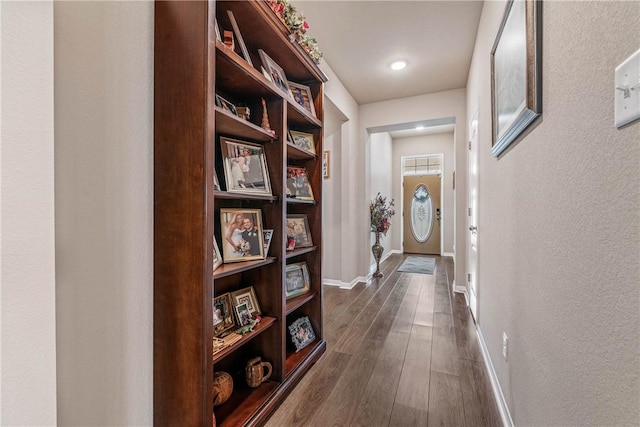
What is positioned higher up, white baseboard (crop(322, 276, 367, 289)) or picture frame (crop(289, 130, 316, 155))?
picture frame (crop(289, 130, 316, 155))

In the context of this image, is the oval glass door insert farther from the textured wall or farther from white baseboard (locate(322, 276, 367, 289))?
white baseboard (locate(322, 276, 367, 289))

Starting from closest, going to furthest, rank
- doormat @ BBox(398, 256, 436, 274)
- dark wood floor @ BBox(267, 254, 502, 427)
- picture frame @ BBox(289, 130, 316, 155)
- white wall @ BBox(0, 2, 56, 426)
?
white wall @ BBox(0, 2, 56, 426) → dark wood floor @ BBox(267, 254, 502, 427) → picture frame @ BBox(289, 130, 316, 155) → doormat @ BBox(398, 256, 436, 274)

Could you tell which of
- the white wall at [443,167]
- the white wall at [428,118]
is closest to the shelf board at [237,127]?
the white wall at [428,118]

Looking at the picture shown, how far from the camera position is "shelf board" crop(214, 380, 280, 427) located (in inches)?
51.4

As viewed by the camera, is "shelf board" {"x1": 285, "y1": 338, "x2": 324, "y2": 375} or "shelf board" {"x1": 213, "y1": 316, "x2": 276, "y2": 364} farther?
"shelf board" {"x1": 285, "y1": 338, "x2": 324, "y2": 375}

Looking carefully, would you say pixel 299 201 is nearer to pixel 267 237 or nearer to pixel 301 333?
pixel 267 237

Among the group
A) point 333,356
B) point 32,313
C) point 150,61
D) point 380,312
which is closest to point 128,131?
point 150,61

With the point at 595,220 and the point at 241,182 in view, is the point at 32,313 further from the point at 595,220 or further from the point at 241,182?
the point at 595,220

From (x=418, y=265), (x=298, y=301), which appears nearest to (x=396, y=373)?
(x=298, y=301)

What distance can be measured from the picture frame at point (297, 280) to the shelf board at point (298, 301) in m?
0.03

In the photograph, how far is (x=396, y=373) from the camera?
1784mm

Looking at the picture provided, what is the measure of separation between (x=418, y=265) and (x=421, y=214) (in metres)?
Answer: 1.82

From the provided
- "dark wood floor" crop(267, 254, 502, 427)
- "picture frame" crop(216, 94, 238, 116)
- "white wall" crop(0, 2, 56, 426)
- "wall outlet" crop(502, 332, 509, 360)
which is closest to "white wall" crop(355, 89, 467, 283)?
"dark wood floor" crop(267, 254, 502, 427)

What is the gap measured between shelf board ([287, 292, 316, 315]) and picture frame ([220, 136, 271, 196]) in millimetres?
729
